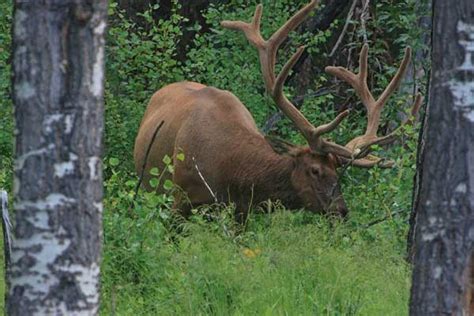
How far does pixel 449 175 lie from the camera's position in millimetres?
4551

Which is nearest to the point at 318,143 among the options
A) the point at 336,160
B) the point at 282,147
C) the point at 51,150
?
the point at 336,160

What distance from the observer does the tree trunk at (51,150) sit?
385cm

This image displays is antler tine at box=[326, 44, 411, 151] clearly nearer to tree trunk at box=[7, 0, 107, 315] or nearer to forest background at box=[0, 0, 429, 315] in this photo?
forest background at box=[0, 0, 429, 315]

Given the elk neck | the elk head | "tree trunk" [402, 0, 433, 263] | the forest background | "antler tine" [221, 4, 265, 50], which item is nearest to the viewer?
the forest background

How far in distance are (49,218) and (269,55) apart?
727cm

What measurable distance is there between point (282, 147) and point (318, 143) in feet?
1.29

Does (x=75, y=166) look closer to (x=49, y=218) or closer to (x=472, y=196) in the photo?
(x=49, y=218)

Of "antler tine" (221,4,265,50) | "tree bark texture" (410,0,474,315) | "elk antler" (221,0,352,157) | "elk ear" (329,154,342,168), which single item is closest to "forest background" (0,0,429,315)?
"elk ear" (329,154,342,168)

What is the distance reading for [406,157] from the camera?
32.4 feet

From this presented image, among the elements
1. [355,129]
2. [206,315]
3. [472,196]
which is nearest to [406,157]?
[355,129]

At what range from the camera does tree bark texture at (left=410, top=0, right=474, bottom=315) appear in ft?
14.8

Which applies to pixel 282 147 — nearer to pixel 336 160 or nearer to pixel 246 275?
pixel 336 160

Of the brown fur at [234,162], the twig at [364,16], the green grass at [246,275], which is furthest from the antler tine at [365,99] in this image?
the green grass at [246,275]

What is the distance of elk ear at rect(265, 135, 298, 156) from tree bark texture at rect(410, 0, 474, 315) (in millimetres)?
6432
